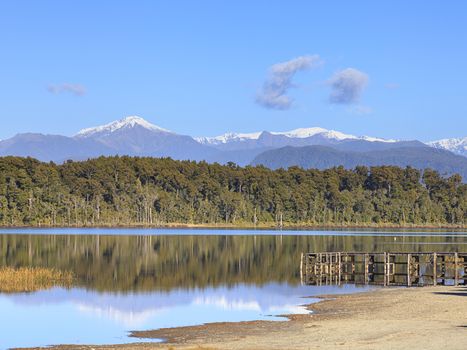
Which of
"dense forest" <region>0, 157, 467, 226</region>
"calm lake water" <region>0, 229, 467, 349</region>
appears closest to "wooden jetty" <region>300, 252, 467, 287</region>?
"calm lake water" <region>0, 229, 467, 349</region>

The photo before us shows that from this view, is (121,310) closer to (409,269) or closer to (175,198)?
(409,269)

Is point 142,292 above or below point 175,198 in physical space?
below

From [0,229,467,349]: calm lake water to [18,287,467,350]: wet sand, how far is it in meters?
2.57

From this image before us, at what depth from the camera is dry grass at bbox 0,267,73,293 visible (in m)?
54.3

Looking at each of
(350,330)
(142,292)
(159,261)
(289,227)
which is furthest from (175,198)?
(350,330)

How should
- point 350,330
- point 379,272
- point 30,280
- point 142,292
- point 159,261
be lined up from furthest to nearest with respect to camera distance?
1. point 159,261
2. point 379,272
3. point 30,280
4. point 142,292
5. point 350,330

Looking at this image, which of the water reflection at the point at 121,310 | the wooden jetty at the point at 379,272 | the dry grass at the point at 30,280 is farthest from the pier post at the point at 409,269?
the dry grass at the point at 30,280

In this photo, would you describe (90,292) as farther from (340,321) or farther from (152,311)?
(340,321)

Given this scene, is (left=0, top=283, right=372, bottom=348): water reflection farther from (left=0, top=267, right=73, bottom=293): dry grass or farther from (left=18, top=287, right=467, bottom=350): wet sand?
(left=18, top=287, right=467, bottom=350): wet sand

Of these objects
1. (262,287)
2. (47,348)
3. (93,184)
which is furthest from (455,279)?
(93,184)

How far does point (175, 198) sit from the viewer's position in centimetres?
18538

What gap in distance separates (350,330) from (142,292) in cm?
2400

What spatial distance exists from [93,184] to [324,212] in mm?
53526

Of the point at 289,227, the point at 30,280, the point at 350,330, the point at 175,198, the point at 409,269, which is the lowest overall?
the point at 350,330
